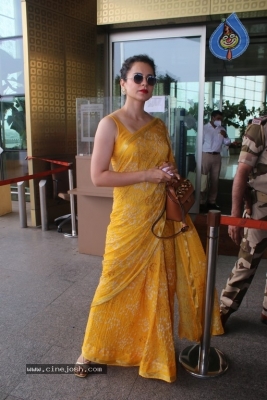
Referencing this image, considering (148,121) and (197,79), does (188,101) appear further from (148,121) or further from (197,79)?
(148,121)

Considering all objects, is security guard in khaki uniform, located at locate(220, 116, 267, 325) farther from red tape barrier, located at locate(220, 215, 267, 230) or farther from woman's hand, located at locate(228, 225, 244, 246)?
red tape barrier, located at locate(220, 215, 267, 230)

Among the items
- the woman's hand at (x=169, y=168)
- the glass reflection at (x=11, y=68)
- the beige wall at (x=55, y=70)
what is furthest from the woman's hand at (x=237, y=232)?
the glass reflection at (x=11, y=68)

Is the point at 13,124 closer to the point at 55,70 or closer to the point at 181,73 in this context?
the point at 55,70

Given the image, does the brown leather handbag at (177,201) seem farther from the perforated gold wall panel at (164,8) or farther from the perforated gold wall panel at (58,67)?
the perforated gold wall panel at (58,67)

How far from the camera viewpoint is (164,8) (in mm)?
4781

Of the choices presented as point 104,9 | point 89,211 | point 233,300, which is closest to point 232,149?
point 104,9

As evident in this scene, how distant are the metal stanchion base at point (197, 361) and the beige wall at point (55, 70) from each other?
3648mm

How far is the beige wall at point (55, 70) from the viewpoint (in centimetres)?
510

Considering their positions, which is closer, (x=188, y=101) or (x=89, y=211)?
(x=89, y=211)

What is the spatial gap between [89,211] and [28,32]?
8.79 ft

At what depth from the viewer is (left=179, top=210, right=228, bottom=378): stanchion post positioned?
2.06 meters

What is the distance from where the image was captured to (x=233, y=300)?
8.90 ft

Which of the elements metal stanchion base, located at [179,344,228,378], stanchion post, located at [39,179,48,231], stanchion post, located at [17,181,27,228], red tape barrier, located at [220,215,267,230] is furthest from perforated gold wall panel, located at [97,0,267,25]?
metal stanchion base, located at [179,344,228,378]

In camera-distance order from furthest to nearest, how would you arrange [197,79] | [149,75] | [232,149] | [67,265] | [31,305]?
[232,149] < [197,79] < [67,265] < [31,305] < [149,75]
